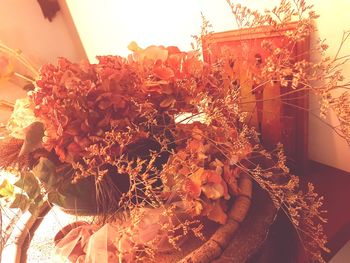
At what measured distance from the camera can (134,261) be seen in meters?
0.47

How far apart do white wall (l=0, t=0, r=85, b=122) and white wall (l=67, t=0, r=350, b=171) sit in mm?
339

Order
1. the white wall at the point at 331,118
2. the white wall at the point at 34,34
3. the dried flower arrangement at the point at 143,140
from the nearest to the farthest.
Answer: the dried flower arrangement at the point at 143,140 → the white wall at the point at 331,118 → the white wall at the point at 34,34

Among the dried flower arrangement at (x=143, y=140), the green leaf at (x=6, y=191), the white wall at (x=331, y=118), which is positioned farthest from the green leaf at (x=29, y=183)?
the white wall at (x=331, y=118)

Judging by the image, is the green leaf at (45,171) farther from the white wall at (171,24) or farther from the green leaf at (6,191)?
the white wall at (171,24)

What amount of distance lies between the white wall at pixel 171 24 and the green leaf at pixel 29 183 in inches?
21.8

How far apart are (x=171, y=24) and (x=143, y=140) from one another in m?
0.60

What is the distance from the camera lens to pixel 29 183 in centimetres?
49

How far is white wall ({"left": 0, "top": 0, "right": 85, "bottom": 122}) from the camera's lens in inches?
66.3

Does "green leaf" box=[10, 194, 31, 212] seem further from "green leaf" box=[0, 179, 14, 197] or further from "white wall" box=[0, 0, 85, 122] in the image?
"white wall" box=[0, 0, 85, 122]

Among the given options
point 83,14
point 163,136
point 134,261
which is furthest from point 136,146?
point 83,14

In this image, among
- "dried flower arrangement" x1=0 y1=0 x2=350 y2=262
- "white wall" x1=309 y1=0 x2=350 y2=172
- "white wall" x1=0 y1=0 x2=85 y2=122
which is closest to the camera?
"dried flower arrangement" x1=0 y1=0 x2=350 y2=262

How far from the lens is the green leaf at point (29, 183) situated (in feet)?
1.60

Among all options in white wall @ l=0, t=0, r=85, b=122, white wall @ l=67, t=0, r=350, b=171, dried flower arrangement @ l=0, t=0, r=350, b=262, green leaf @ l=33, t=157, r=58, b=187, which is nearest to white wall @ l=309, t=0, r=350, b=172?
white wall @ l=67, t=0, r=350, b=171

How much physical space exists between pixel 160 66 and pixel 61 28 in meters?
1.59
